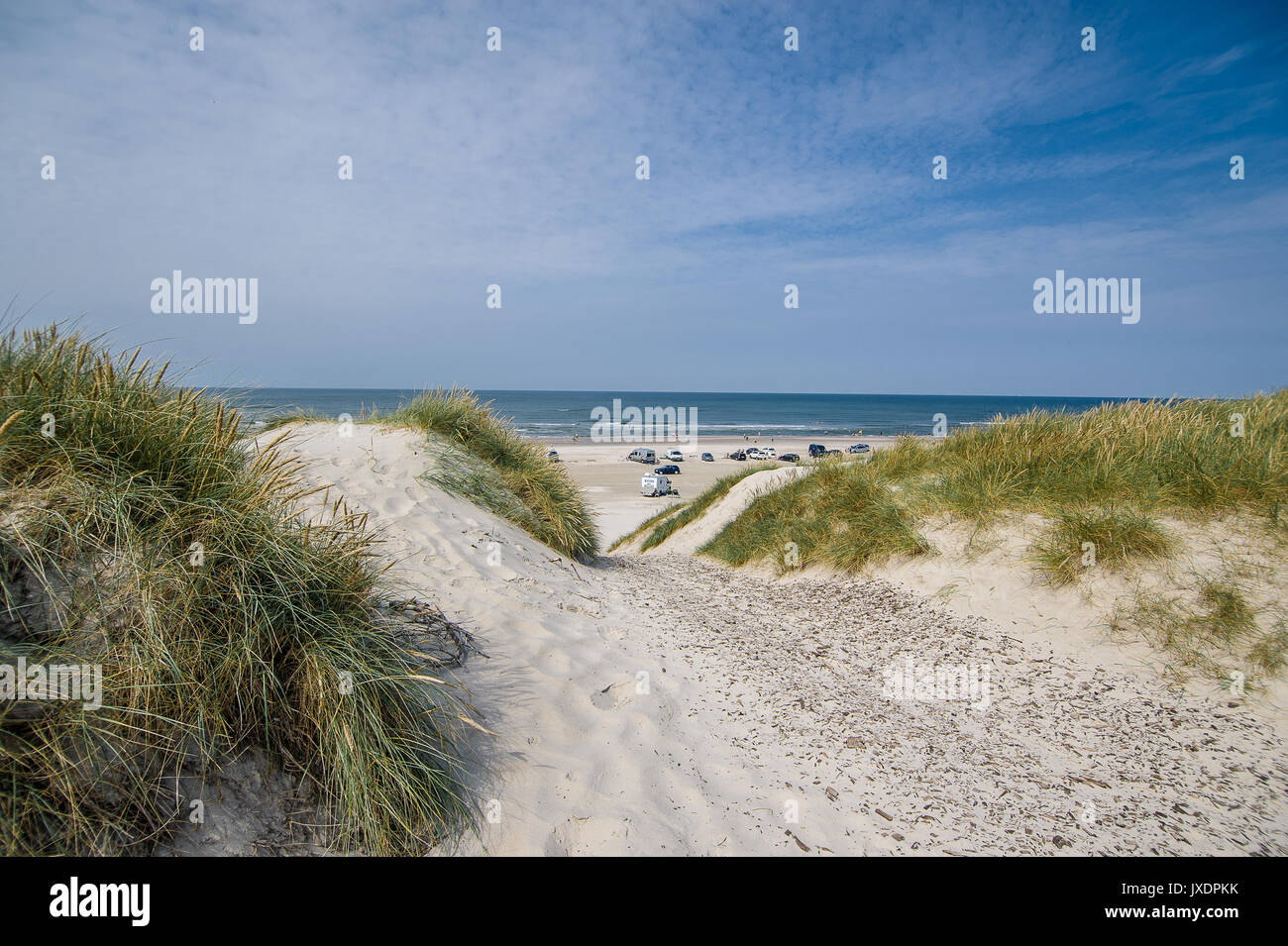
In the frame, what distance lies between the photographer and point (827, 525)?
26.8ft

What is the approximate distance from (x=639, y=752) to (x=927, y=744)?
70.4 inches

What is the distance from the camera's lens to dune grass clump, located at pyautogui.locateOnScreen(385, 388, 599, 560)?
28.0 ft

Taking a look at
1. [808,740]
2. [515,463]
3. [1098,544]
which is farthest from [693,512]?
[808,740]

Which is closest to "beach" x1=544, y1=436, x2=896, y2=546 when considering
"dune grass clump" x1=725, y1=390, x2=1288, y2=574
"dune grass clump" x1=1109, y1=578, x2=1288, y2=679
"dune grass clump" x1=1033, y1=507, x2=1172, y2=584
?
"dune grass clump" x1=725, y1=390, x2=1288, y2=574

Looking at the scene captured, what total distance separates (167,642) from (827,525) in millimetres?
7201

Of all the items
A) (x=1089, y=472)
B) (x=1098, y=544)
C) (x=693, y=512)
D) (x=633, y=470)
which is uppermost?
(x=1089, y=472)

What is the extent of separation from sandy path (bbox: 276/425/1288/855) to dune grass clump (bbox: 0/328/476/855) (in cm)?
56

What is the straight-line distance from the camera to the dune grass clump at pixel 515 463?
28.0 feet

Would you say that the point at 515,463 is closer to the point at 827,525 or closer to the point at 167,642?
the point at 827,525

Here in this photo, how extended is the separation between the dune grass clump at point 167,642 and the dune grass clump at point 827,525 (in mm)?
5408

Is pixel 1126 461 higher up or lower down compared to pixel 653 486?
higher up

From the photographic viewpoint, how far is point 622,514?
1075 inches
